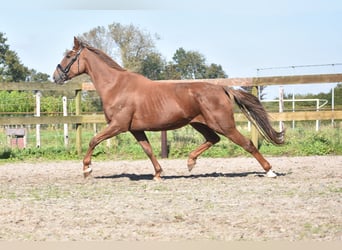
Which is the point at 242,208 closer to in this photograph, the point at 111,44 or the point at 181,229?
the point at 181,229

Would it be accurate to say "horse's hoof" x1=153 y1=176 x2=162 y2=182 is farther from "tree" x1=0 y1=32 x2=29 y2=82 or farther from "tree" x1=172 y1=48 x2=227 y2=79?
"tree" x1=0 y1=32 x2=29 y2=82

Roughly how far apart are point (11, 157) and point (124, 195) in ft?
18.5

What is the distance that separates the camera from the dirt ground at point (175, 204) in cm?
434

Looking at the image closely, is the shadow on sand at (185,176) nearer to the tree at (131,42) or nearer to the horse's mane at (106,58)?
the horse's mane at (106,58)

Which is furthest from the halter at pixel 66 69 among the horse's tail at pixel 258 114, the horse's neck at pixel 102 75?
the horse's tail at pixel 258 114

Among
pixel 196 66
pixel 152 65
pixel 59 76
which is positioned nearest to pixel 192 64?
pixel 196 66

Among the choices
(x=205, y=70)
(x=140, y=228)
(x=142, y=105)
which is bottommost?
(x=140, y=228)

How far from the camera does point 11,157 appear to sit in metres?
11.3

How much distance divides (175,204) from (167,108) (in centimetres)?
257

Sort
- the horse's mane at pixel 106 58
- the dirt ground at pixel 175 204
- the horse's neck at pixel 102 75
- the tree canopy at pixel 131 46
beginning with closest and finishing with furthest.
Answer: the dirt ground at pixel 175 204 < the horse's neck at pixel 102 75 < the horse's mane at pixel 106 58 < the tree canopy at pixel 131 46

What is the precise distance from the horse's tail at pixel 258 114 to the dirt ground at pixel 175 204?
59 centimetres

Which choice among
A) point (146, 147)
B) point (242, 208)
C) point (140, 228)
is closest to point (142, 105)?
point (146, 147)

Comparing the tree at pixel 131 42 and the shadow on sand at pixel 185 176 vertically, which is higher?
the tree at pixel 131 42

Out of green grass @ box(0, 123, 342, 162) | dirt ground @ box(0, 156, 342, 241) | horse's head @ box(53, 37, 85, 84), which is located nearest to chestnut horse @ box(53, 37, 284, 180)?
horse's head @ box(53, 37, 85, 84)
